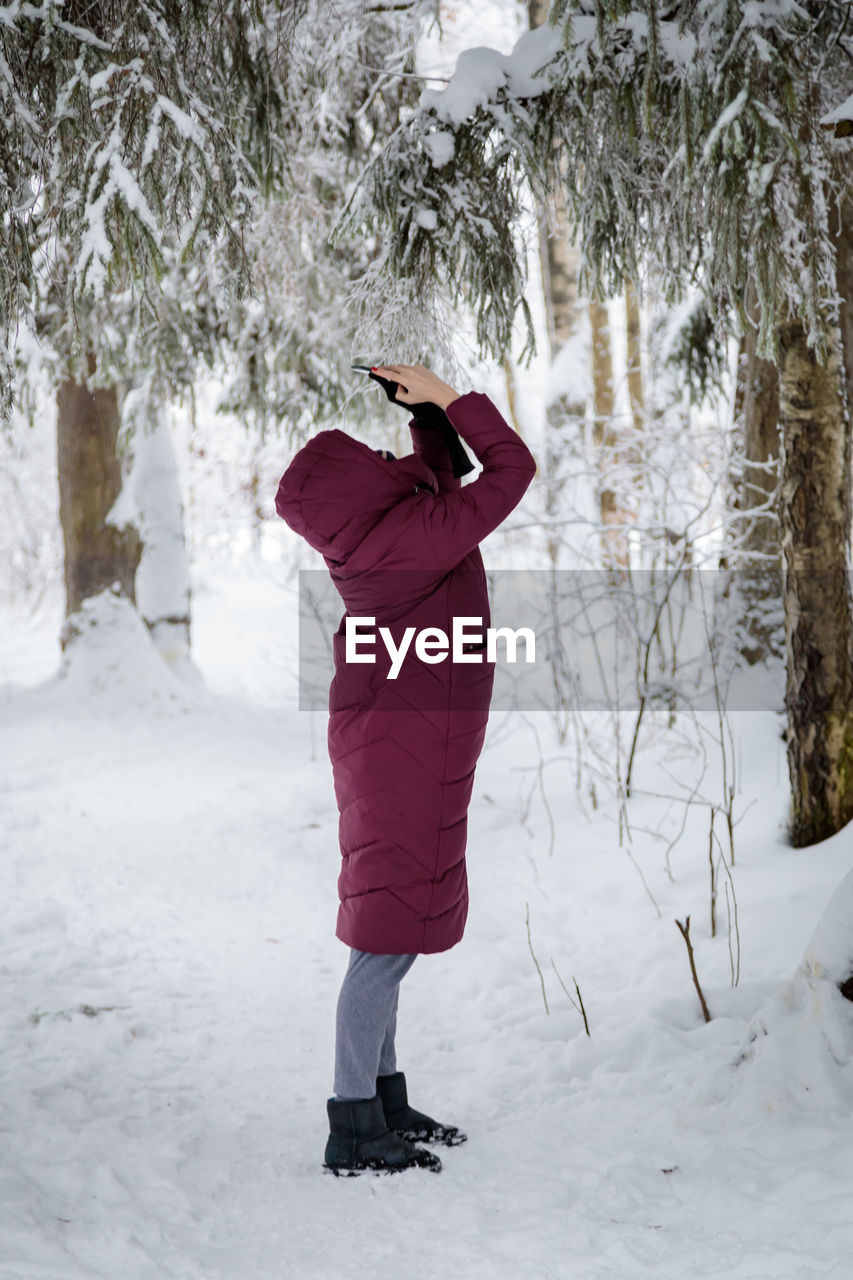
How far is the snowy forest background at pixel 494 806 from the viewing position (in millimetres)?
2104

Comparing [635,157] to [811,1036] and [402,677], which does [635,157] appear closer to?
[402,677]

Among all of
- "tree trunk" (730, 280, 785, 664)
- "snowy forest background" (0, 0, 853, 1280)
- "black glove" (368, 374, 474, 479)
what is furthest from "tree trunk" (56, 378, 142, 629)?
"black glove" (368, 374, 474, 479)

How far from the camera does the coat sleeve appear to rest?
2.11 m

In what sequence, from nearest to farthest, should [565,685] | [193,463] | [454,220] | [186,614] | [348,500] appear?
1. [348,500]
2. [454,220]
3. [565,685]
4. [186,614]
5. [193,463]

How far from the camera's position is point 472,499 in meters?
2.13

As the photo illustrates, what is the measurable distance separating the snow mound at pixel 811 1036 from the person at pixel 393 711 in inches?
31.9

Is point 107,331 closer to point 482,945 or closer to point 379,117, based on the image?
point 379,117

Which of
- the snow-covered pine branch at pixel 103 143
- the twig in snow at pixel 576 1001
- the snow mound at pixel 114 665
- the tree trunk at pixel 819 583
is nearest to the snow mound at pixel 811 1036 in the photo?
the twig in snow at pixel 576 1001

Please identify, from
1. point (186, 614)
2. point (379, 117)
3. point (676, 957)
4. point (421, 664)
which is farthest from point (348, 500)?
point (186, 614)

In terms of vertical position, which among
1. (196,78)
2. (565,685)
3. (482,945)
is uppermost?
(196,78)

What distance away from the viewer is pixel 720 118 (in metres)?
2.38

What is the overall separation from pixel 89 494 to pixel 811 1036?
7569 millimetres

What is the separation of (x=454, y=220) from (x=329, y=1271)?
283 centimetres
